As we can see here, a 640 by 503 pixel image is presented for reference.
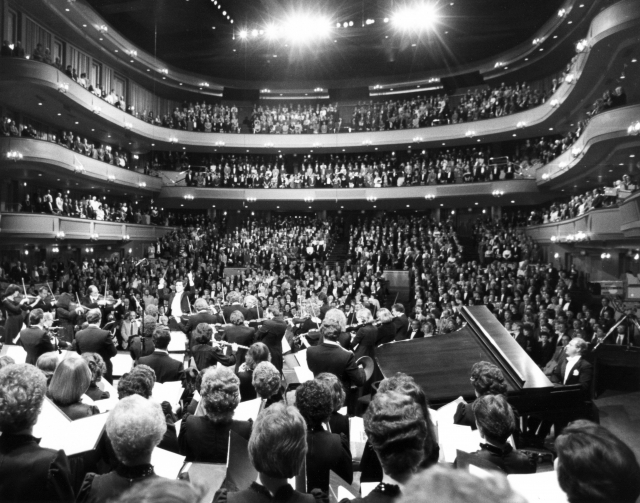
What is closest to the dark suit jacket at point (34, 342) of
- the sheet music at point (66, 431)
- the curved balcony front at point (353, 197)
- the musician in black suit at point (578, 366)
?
the sheet music at point (66, 431)

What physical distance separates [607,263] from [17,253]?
834 inches

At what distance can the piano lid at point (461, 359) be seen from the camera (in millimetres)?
4949

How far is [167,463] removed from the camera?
2738 millimetres

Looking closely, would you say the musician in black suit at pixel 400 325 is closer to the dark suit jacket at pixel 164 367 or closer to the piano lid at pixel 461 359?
the piano lid at pixel 461 359

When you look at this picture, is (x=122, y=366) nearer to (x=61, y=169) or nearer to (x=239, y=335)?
(x=239, y=335)

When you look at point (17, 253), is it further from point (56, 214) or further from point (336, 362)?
point (336, 362)

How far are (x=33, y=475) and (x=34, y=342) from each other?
4.17 m

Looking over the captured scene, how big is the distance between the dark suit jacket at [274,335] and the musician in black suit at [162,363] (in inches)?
66.9

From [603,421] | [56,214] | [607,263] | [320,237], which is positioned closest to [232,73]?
[320,237]

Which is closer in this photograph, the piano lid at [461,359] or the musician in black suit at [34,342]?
the piano lid at [461,359]

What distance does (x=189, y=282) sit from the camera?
61.6 feet

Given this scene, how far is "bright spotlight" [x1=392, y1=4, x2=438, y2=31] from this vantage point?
2297cm

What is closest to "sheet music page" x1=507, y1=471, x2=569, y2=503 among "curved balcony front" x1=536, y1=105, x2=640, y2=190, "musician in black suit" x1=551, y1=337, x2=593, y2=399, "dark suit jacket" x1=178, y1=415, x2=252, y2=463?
"dark suit jacket" x1=178, y1=415, x2=252, y2=463

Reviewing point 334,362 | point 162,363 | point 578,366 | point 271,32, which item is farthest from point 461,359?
point 271,32
